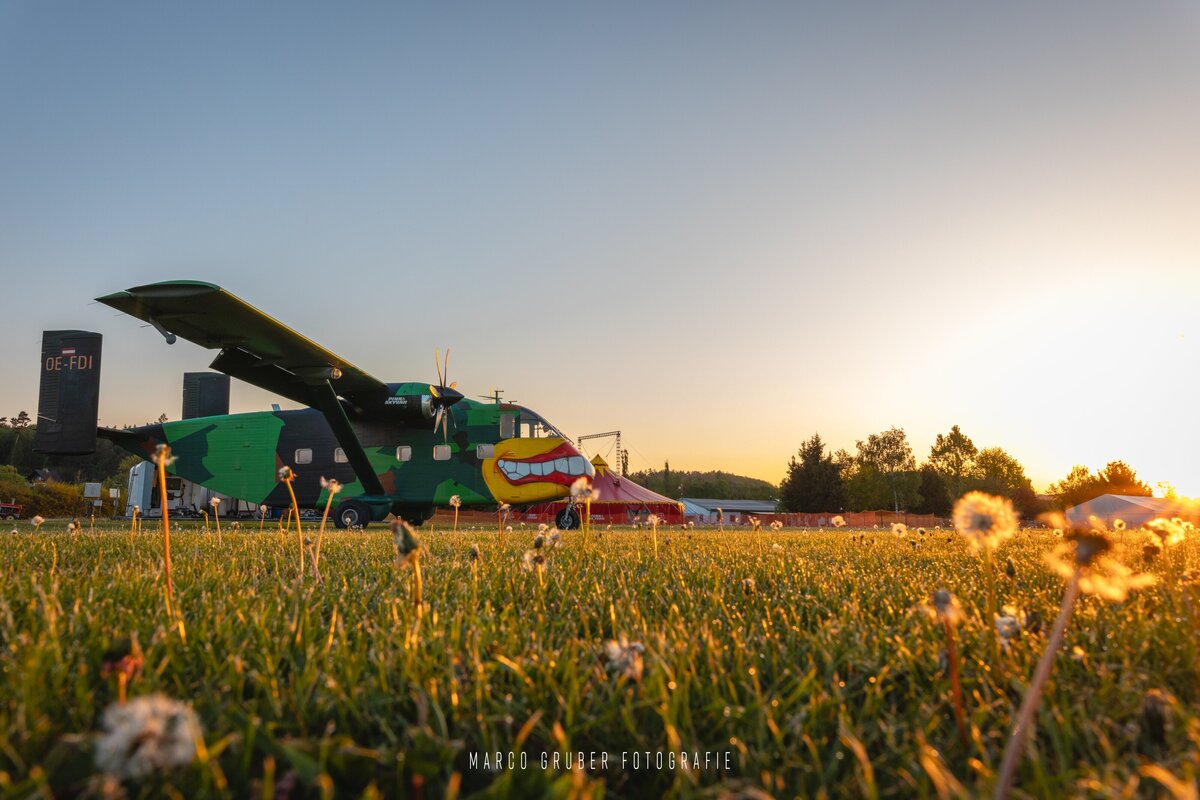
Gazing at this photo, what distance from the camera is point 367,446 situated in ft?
53.5

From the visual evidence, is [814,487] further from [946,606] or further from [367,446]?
[946,606]

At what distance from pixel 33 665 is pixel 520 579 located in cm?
183

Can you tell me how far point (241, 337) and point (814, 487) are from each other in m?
57.3

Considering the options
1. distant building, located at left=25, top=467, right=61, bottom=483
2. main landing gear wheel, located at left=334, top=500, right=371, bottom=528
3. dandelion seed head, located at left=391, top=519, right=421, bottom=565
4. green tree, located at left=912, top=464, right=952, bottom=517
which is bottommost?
green tree, located at left=912, top=464, right=952, bottom=517

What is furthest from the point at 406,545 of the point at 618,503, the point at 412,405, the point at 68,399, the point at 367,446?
the point at 618,503

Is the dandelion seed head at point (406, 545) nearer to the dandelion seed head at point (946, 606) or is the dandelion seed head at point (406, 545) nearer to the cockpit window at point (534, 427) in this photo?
the dandelion seed head at point (946, 606)

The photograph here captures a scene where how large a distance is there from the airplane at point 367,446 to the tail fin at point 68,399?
0.12 ft

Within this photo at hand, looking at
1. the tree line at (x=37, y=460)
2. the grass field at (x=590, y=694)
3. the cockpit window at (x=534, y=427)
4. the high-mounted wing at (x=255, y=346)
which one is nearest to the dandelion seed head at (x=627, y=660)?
the grass field at (x=590, y=694)

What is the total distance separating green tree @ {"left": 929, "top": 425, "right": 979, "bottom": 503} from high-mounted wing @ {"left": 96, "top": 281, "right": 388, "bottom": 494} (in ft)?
230

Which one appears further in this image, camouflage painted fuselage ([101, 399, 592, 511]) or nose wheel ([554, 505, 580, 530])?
camouflage painted fuselage ([101, 399, 592, 511])

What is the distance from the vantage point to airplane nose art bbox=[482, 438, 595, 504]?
52.5ft

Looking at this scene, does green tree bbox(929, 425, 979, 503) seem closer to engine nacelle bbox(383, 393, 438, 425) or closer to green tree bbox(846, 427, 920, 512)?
green tree bbox(846, 427, 920, 512)

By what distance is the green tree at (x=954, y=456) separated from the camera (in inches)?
2795

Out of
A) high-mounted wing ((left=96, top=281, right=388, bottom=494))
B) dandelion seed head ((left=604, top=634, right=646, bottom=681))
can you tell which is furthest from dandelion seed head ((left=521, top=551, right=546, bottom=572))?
high-mounted wing ((left=96, top=281, right=388, bottom=494))
